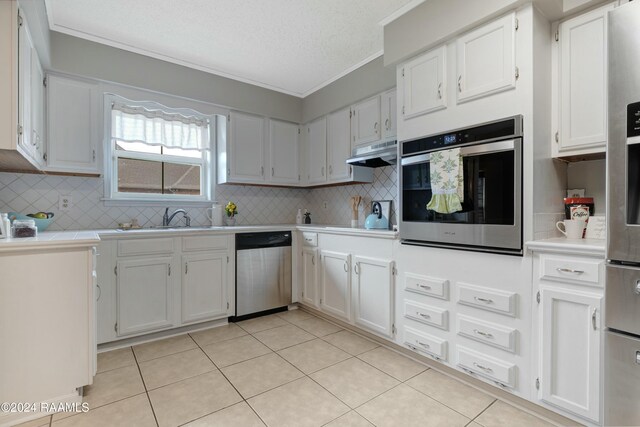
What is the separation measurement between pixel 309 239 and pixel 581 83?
2.45 metres

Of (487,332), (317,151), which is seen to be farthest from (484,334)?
(317,151)

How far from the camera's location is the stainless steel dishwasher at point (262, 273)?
3.15 metres

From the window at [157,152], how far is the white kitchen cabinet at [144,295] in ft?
2.76

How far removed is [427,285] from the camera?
2158 millimetres

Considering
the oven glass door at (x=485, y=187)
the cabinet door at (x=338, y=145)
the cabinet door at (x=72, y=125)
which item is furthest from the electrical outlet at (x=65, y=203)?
the oven glass door at (x=485, y=187)

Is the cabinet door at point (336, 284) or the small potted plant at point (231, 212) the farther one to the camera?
the small potted plant at point (231, 212)

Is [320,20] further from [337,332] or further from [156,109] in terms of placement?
[337,332]

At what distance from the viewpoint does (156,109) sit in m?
3.19

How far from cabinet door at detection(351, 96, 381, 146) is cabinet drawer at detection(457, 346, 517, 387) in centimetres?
199

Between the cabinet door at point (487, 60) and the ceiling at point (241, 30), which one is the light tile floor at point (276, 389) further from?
the ceiling at point (241, 30)

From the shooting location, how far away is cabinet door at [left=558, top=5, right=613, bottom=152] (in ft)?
5.50

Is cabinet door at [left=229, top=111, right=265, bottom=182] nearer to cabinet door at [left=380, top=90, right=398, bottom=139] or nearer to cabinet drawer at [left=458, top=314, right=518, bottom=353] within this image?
cabinet door at [left=380, top=90, right=398, bottom=139]

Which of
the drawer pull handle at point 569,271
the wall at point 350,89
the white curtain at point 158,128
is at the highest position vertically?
the wall at point 350,89

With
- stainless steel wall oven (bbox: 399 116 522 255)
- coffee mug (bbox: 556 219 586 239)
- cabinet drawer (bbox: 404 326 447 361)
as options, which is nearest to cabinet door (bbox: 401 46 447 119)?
stainless steel wall oven (bbox: 399 116 522 255)
